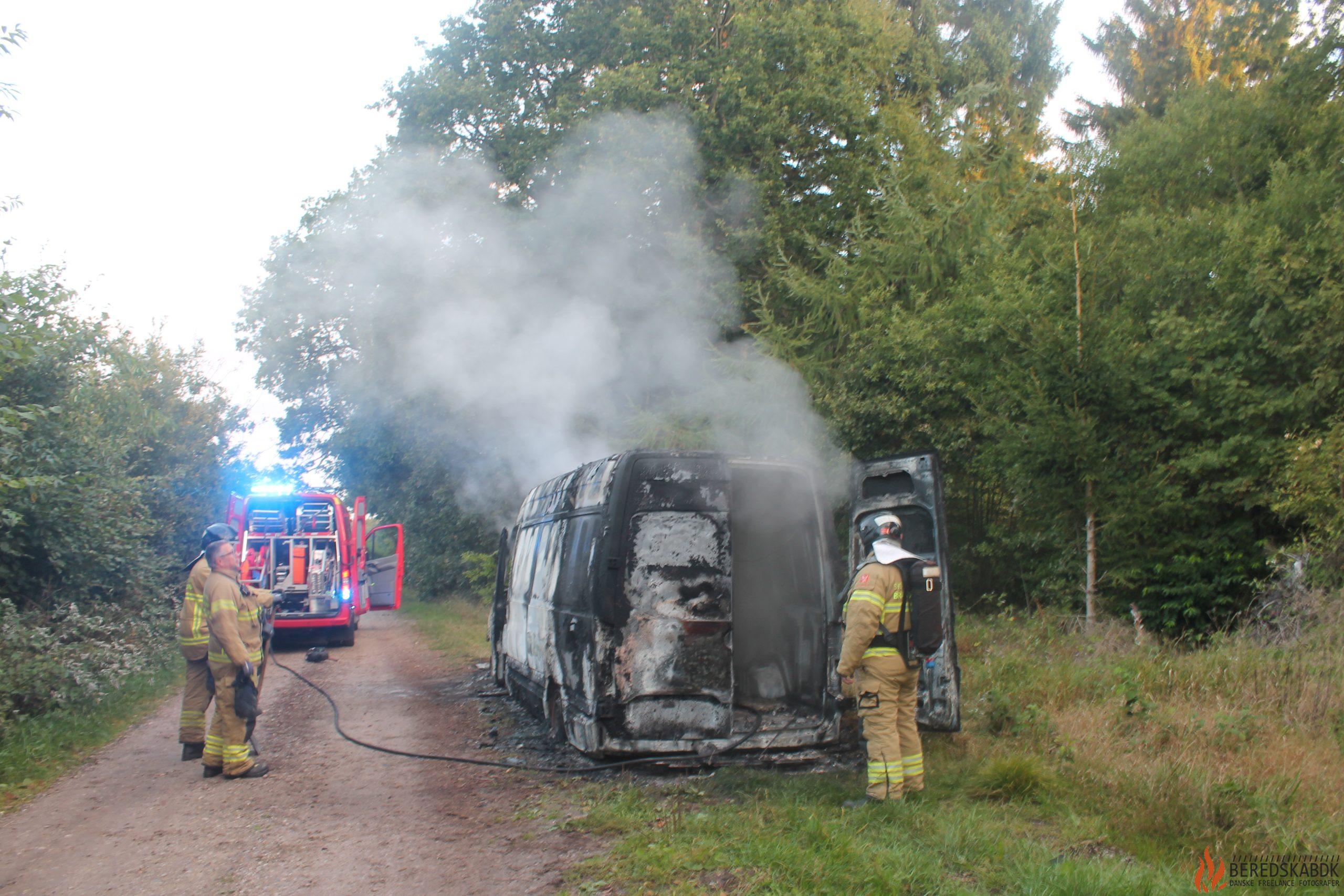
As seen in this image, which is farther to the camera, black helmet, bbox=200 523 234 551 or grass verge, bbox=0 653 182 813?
black helmet, bbox=200 523 234 551

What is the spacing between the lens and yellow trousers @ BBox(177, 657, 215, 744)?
689cm

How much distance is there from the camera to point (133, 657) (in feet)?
33.2

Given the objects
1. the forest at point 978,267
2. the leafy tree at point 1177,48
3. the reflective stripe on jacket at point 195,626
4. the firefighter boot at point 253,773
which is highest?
the leafy tree at point 1177,48

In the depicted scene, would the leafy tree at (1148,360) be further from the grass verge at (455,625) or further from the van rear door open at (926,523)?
the grass verge at (455,625)

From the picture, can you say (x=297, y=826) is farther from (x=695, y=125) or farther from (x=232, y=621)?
(x=695, y=125)

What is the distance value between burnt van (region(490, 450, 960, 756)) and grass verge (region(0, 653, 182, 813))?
3489 millimetres

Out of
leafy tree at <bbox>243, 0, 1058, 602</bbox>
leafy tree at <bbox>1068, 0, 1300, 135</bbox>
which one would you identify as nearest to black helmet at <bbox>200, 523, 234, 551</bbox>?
leafy tree at <bbox>243, 0, 1058, 602</bbox>

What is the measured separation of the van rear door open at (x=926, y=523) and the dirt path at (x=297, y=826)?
241cm

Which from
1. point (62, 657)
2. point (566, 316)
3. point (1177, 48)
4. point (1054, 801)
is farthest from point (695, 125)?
point (1054, 801)

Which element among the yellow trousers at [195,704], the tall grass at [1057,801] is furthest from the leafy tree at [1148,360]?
the yellow trousers at [195,704]

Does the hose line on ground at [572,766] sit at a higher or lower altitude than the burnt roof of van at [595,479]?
lower

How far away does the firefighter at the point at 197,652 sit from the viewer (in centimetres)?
682

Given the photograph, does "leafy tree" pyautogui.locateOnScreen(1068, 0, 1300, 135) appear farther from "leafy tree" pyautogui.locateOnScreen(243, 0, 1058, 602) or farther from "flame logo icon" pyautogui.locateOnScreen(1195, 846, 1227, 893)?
"flame logo icon" pyautogui.locateOnScreen(1195, 846, 1227, 893)

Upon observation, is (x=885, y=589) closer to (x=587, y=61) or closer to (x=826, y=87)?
(x=826, y=87)
